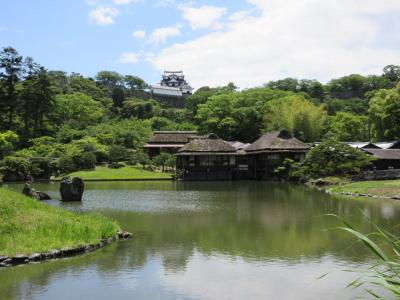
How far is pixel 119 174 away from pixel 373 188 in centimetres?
2755

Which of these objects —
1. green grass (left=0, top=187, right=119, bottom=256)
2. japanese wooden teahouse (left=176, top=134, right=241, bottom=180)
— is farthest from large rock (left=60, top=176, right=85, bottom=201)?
japanese wooden teahouse (left=176, top=134, right=241, bottom=180)

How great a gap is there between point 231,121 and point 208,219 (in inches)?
1818

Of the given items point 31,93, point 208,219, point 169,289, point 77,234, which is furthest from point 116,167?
point 169,289

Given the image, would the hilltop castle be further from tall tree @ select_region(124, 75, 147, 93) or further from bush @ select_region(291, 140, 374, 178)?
bush @ select_region(291, 140, 374, 178)

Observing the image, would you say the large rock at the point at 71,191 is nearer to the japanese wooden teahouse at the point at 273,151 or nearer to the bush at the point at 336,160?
the bush at the point at 336,160

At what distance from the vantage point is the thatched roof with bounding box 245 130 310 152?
4934 cm

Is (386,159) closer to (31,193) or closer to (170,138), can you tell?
(170,138)

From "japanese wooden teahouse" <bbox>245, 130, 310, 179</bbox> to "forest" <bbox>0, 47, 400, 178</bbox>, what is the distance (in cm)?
629

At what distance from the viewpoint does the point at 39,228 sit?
13.3 m

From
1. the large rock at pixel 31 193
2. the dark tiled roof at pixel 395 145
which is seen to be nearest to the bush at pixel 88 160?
the large rock at pixel 31 193

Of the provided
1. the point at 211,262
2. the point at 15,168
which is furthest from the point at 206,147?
the point at 211,262

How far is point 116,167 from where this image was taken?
173ft

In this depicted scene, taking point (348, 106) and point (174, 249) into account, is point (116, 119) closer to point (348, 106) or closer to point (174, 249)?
point (348, 106)

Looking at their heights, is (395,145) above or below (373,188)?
above
